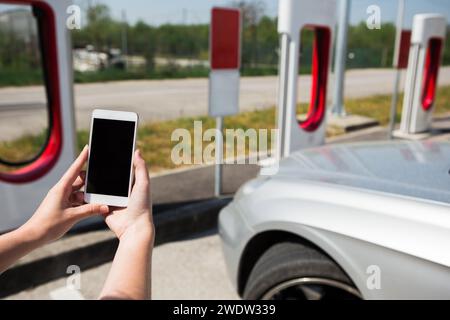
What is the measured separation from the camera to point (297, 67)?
16.4ft

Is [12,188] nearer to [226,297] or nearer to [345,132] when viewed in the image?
[226,297]

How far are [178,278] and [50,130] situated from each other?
148 cm

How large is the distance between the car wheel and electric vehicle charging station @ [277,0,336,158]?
116 inches

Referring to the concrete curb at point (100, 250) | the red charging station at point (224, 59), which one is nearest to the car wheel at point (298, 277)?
the concrete curb at point (100, 250)

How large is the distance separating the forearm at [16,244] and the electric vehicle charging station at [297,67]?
405cm

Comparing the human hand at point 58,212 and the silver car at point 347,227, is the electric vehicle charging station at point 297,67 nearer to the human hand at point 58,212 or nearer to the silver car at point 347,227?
the silver car at point 347,227

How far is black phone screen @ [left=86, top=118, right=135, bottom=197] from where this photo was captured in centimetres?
125

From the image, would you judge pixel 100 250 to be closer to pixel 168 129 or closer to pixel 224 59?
pixel 224 59

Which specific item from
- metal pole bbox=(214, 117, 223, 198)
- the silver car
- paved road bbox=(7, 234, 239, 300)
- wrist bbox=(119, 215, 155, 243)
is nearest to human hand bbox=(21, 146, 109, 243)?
wrist bbox=(119, 215, 155, 243)

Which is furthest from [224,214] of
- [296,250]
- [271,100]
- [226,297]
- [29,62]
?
[29,62]

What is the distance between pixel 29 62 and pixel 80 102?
5792mm
